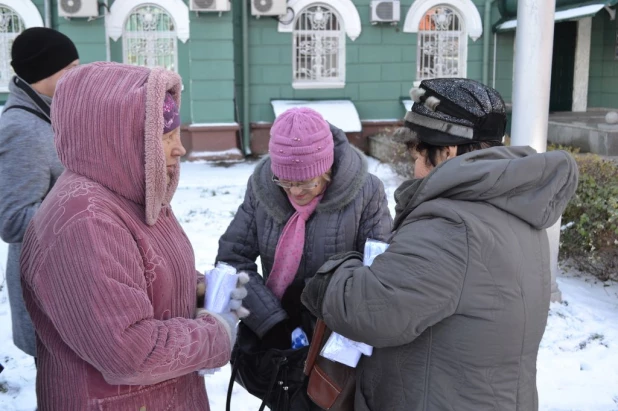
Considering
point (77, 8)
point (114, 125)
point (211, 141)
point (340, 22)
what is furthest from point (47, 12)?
point (114, 125)

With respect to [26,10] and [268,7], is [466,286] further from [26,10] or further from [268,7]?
[26,10]

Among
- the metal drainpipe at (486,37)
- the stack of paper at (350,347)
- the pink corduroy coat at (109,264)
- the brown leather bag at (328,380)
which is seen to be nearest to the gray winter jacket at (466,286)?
the stack of paper at (350,347)

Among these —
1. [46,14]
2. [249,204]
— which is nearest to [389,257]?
[249,204]

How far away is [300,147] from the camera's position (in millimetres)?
2225

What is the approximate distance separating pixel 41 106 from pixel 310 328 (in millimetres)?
1366

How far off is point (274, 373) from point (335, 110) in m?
9.00

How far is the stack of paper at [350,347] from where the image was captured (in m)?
1.80

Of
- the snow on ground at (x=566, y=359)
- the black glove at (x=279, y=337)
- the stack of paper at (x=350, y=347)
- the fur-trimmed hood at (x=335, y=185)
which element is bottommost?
the snow on ground at (x=566, y=359)

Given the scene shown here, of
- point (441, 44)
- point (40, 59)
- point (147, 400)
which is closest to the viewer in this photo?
point (147, 400)

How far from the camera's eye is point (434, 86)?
1867 millimetres

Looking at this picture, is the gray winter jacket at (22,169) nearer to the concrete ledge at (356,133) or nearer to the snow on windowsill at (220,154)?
the snow on windowsill at (220,154)

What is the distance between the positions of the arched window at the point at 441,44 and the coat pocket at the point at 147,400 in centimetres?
1043

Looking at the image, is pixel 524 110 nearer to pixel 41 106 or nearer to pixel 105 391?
pixel 41 106

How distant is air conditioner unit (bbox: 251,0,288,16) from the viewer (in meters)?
10.4
